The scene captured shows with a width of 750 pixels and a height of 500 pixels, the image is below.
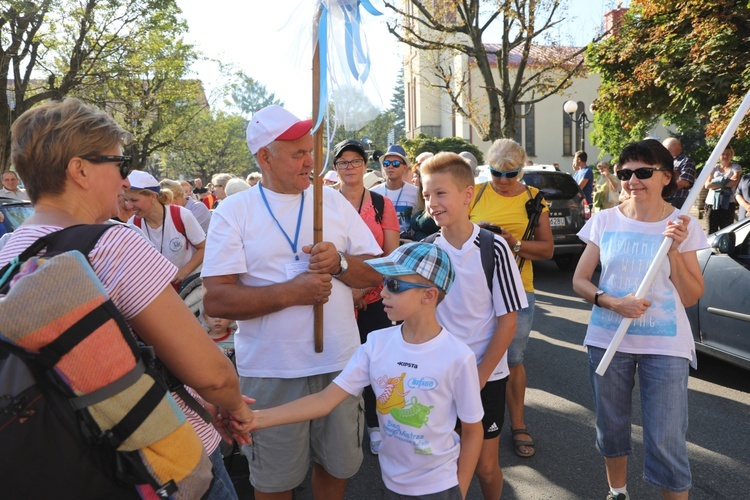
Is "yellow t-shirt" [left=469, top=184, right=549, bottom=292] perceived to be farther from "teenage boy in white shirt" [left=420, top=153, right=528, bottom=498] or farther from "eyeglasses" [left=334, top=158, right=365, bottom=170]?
"teenage boy in white shirt" [left=420, top=153, right=528, bottom=498]

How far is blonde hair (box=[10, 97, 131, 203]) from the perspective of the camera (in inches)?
62.8

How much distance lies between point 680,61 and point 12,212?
12.8m

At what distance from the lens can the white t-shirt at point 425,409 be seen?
219 centimetres

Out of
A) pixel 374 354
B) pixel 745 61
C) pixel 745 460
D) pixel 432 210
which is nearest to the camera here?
pixel 374 354

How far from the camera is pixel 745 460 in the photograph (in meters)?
3.80

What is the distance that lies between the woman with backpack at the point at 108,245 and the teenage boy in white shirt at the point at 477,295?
1.40 meters

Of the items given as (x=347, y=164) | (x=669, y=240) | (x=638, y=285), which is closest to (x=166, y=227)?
(x=347, y=164)

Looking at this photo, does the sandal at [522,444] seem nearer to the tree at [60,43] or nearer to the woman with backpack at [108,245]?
the woman with backpack at [108,245]

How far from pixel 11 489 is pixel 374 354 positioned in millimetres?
1331

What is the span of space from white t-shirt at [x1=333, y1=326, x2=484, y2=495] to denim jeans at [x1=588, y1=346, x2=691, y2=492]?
3.48 feet

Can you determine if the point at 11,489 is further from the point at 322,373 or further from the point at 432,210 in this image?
the point at 432,210

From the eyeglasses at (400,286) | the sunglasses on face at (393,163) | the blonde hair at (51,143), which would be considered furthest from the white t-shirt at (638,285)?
the sunglasses on face at (393,163)

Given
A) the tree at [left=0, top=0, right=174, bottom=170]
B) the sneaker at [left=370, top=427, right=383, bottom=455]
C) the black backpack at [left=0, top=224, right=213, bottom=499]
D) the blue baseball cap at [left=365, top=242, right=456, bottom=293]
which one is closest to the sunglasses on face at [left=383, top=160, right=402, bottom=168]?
the sneaker at [left=370, top=427, right=383, bottom=455]

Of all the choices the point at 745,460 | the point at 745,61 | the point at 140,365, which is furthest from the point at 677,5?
the point at 140,365
